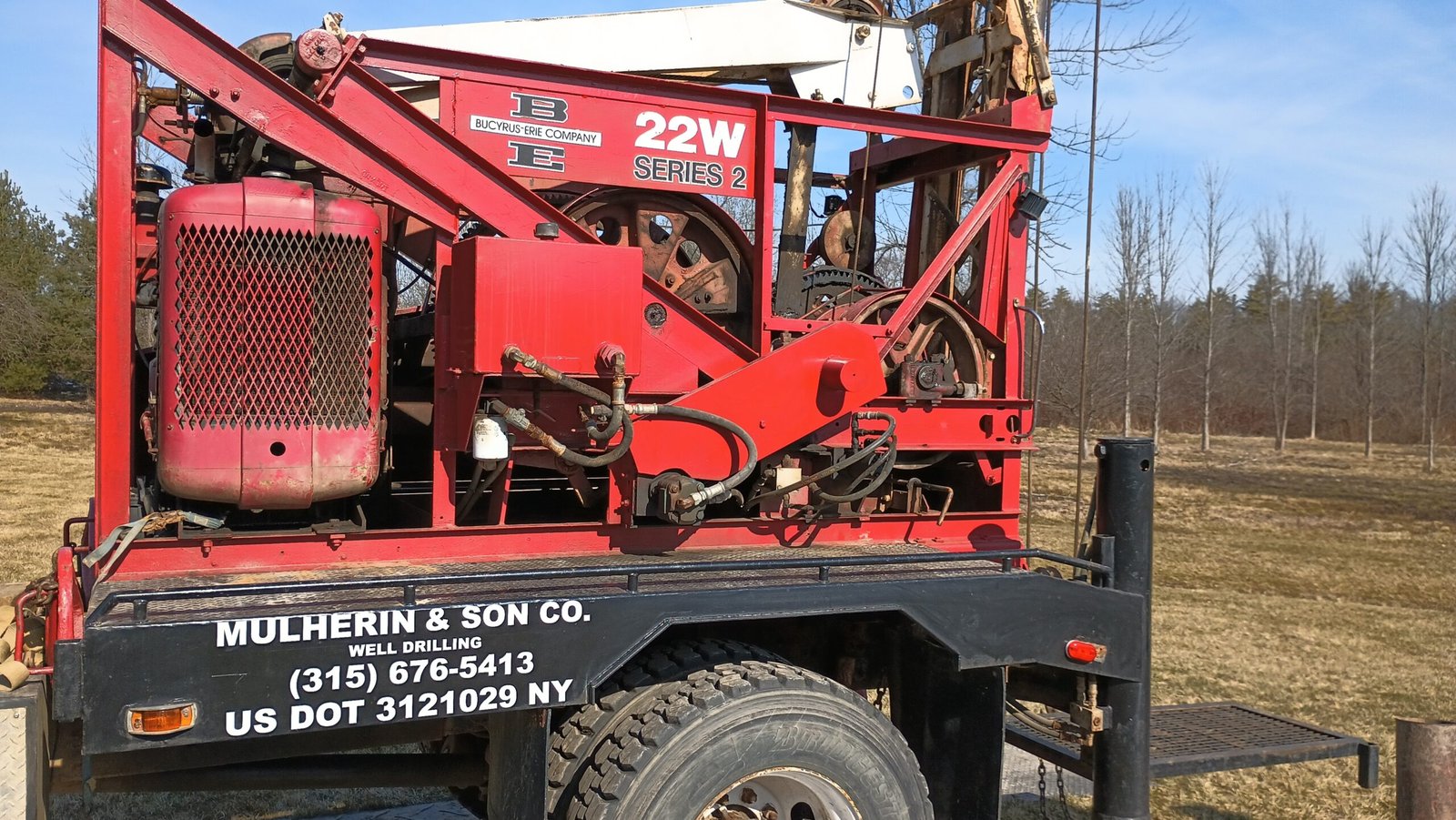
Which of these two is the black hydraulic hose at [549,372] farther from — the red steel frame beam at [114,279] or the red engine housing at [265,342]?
the red steel frame beam at [114,279]

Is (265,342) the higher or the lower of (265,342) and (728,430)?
the higher

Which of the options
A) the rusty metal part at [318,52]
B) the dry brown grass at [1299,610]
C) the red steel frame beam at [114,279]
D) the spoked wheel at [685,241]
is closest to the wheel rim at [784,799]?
the spoked wheel at [685,241]

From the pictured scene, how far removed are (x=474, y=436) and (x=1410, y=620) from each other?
11505 millimetres

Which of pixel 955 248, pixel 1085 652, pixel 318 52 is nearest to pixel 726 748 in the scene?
pixel 1085 652

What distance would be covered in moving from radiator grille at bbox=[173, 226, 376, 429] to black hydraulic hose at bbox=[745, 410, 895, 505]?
4.77 ft

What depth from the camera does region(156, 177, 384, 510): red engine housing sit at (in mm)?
3166

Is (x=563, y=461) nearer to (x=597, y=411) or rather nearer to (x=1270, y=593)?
(x=597, y=411)


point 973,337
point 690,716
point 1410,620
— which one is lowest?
point 1410,620

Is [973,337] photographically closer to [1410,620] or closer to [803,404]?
[803,404]

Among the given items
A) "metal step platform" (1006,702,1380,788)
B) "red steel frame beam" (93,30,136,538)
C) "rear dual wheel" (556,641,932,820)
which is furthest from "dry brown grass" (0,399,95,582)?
"metal step platform" (1006,702,1380,788)

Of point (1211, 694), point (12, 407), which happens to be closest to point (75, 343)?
point (12, 407)

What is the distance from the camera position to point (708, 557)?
377 cm

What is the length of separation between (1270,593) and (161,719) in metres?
12.9

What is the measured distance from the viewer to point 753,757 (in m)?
3.27
